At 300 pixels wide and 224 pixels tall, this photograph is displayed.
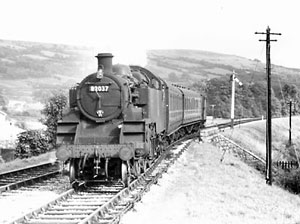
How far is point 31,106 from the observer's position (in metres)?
92.8

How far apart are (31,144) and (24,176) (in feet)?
56.6

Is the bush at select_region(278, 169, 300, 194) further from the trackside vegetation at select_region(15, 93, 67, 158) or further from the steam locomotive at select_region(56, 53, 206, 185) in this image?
the steam locomotive at select_region(56, 53, 206, 185)

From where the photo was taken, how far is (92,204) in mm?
10445

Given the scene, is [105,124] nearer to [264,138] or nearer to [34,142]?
[34,142]

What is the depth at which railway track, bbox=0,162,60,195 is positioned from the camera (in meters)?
13.2

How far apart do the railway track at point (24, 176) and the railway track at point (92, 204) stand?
189 cm

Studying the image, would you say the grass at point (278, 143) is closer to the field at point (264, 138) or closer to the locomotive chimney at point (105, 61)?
the field at point (264, 138)

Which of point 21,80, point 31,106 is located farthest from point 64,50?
point 31,106

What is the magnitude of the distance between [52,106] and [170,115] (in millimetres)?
19787

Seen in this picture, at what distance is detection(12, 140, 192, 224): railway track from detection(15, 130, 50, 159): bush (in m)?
19.4

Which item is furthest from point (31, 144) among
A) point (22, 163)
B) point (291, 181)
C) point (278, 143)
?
point (278, 143)

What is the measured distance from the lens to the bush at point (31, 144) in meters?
32.2

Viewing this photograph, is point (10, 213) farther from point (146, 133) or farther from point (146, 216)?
point (146, 133)

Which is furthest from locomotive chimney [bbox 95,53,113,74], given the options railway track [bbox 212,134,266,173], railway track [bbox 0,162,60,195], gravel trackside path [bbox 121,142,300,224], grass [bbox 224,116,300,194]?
railway track [bbox 212,134,266,173]
